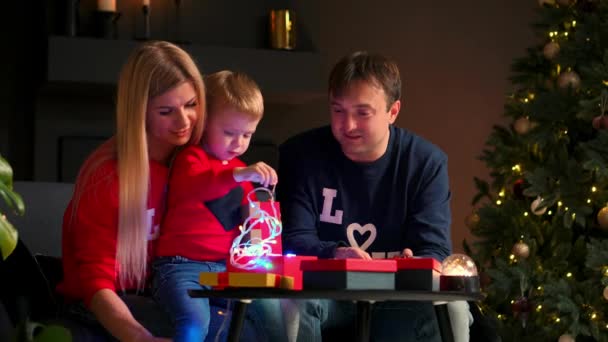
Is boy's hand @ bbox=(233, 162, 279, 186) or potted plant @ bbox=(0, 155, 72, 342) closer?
potted plant @ bbox=(0, 155, 72, 342)

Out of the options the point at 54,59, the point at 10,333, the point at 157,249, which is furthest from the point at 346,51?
the point at 10,333

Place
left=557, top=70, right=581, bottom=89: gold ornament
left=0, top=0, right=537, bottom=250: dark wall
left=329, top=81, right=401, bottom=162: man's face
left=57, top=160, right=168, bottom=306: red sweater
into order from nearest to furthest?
left=57, top=160, right=168, bottom=306: red sweater → left=329, top=81, right=401, bottom=162: man's face → left=557, top=70, right=581, bottom=89: gold ornament → left=0, top=0, right=537, bottom=250: dark wall

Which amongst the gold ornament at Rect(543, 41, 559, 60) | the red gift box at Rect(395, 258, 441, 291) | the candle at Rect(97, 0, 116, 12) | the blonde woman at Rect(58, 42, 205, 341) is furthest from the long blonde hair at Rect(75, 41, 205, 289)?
the candle at Rect(97, 0, 116, 12)

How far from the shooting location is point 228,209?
2.32m

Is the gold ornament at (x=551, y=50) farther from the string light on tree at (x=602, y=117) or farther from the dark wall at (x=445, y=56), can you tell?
the dark wall at (x=445, y=56)

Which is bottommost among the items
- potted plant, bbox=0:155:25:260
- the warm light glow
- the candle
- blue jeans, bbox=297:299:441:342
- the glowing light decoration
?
blue jeans, bbox=297:299:441:342

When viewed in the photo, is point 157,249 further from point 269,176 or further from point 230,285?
point 230,285

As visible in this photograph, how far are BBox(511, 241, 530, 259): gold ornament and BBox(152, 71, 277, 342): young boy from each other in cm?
129

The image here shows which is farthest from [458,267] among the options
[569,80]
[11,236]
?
[569,80]

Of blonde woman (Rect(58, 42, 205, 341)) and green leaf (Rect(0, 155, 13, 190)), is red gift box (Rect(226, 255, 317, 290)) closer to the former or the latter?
blonde woman (Rect(58, 42, 205, 341))

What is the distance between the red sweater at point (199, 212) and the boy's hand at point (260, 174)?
91mm

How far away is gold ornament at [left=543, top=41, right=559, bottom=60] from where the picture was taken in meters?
3.42

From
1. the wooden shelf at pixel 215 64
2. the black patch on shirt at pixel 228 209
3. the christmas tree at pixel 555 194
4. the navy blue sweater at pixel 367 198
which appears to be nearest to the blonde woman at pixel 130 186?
the black patch on shirt at pixel 228 209

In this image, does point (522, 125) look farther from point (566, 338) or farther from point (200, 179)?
point (200, 179)
